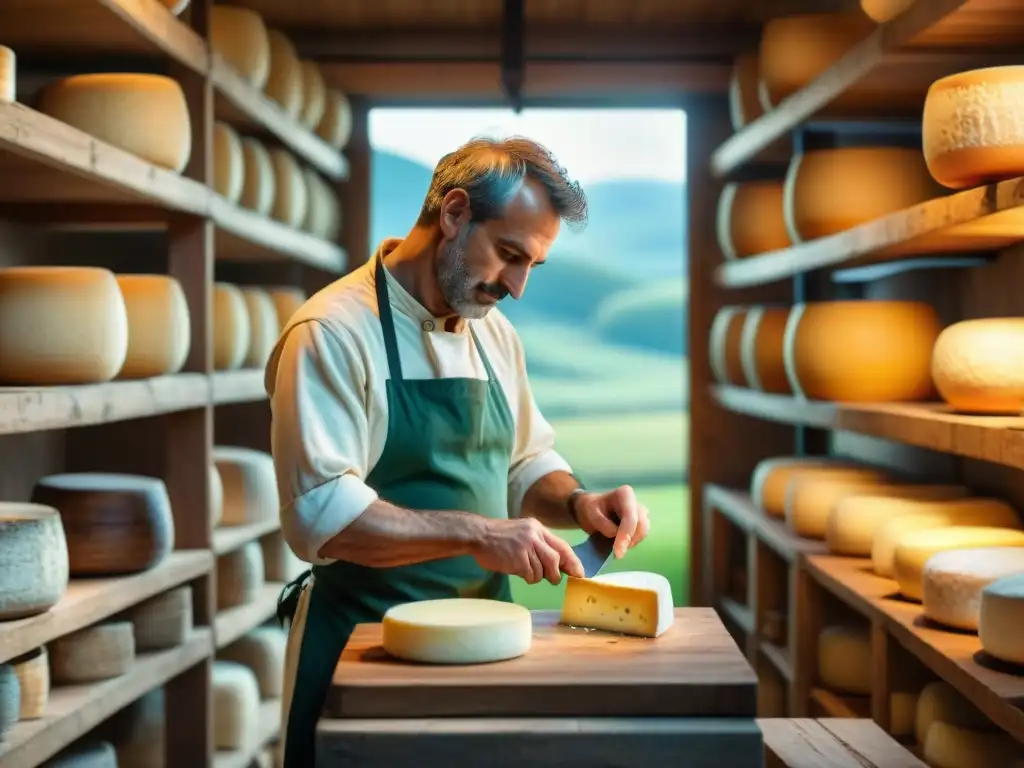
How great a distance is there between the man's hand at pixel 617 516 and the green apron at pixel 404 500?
0.19m

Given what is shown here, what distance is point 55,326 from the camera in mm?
2631

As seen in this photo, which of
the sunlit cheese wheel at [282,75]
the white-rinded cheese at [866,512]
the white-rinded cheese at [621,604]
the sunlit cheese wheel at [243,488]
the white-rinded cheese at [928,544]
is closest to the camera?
the white-rinded cheese at [621,604]

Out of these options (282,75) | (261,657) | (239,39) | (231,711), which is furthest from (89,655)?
(282,75)

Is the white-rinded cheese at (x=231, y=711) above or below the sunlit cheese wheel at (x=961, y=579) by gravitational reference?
below

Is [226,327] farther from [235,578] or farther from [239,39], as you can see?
[239,39]

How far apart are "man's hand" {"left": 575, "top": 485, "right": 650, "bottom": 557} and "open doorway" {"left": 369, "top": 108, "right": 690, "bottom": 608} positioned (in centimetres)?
286

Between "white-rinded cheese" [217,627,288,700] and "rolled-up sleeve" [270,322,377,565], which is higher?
"rolled-up sleeve" [270,322,377,565]

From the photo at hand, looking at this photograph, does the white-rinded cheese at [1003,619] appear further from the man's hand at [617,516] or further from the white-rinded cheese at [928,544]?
the man's hand at [617,516]

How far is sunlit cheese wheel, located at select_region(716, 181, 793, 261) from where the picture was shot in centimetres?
447

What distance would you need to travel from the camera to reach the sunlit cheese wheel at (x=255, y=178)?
411 cm

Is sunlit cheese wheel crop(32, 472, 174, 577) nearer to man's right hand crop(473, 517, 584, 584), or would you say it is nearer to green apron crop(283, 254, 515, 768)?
green apron crop(283, 254, 515, 768)

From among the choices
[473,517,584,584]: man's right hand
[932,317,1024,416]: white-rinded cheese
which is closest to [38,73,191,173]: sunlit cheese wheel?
[473,517,584,584]: man's right hand

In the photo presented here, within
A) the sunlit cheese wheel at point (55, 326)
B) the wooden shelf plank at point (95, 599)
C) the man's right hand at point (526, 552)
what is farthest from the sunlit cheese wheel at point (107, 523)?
the man's right hand at point (526, 552)

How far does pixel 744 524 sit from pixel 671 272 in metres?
1.35
